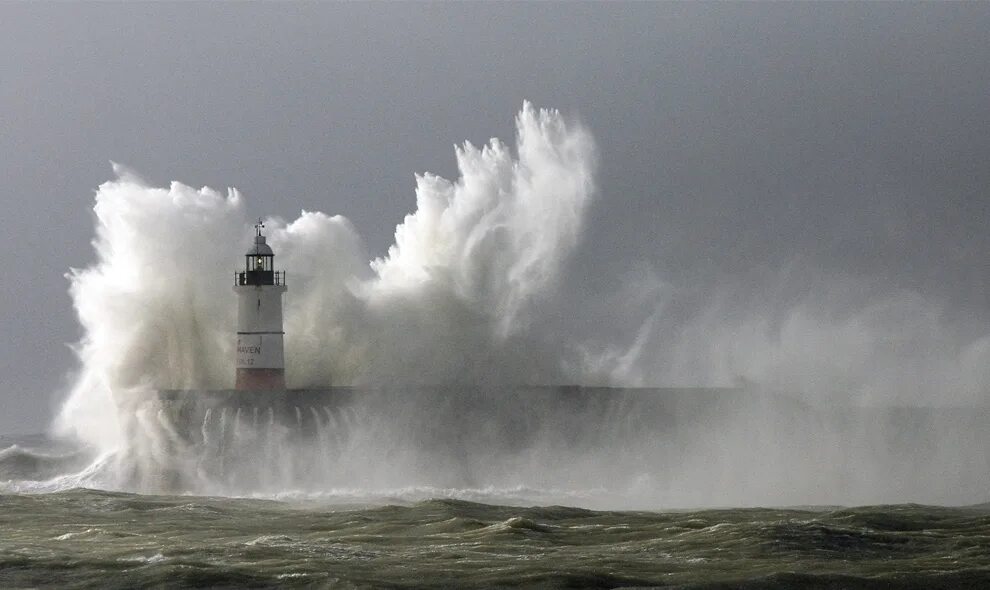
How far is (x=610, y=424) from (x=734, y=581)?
22.3 meters

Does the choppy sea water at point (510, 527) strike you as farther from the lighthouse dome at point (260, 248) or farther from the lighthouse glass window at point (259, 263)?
the lighthouse dome at point (260, 248)

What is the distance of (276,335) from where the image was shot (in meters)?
44.2

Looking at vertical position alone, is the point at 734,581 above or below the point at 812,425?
below

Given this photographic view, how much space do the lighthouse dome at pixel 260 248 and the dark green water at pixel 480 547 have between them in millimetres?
10768

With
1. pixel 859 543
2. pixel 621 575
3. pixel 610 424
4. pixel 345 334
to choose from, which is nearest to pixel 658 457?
pixel 610 424

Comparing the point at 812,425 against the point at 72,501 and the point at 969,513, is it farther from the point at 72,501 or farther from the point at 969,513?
the point at 72,501

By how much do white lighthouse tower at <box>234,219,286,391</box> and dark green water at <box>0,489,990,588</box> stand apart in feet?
26.6

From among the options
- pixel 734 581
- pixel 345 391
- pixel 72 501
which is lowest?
pixel 734 581

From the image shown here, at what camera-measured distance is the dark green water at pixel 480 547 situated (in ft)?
78.8

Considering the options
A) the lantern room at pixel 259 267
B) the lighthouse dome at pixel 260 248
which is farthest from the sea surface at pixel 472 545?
the lighthouse dome at pixel 260 248

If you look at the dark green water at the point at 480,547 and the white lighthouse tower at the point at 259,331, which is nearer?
the dark green water at the point at 480,547

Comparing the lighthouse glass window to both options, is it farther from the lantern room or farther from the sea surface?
the sea surface

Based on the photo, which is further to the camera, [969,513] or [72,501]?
[72,501]

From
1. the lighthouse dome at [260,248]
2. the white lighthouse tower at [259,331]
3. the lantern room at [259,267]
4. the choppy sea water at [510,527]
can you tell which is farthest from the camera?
the lighthouse dome at [260,248]
